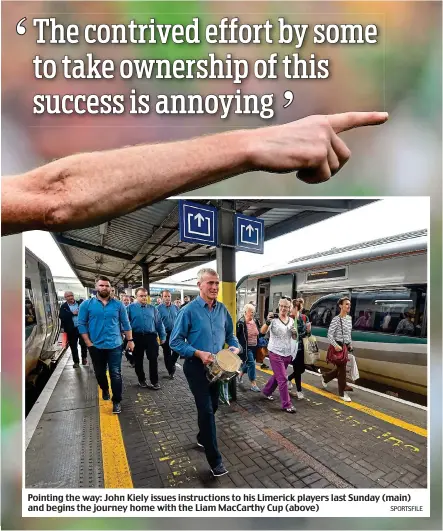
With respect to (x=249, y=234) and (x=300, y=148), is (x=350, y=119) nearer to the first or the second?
(x=300, y=148)

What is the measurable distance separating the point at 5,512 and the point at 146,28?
9.95 ft

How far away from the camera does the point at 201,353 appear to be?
196cm

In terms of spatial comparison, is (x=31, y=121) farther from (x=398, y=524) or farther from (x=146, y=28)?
(x=398, y=524)

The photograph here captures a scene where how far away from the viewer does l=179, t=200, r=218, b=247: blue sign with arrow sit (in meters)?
2.09

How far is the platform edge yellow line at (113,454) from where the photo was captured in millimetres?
1917

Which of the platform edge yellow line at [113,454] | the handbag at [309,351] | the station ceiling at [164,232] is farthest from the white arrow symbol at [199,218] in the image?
the handbag at [309,351]

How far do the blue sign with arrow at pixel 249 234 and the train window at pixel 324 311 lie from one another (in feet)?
8.10

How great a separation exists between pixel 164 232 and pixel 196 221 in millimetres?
959

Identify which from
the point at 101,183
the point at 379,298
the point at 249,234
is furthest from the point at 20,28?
the point at 379,298

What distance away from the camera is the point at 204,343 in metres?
2.11

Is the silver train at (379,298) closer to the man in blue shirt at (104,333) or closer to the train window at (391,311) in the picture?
the train window at (391,311)

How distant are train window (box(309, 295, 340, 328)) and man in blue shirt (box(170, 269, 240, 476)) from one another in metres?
2.99

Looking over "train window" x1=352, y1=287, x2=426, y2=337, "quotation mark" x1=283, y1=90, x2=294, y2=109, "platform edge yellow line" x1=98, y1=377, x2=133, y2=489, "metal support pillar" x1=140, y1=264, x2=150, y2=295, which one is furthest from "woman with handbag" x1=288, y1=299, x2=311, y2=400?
"quotation mark" x1=283, y1=90, x2=294, y2=109
